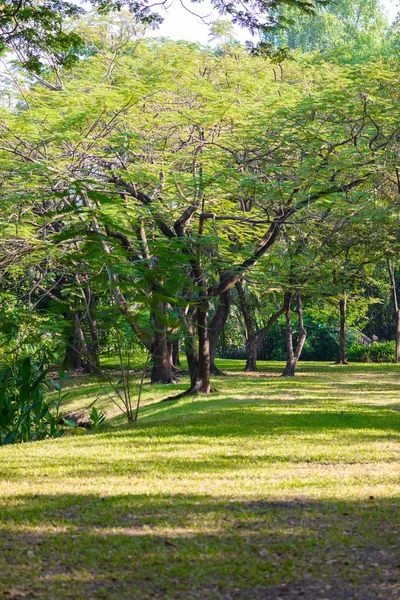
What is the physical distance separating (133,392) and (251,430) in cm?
809

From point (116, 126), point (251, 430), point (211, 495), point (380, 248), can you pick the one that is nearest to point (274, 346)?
point (380, 248)

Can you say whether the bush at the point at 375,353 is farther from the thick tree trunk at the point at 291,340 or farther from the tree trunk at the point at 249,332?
the thick tree trunk at the point at 291,340

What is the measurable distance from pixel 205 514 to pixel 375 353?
28.3 m

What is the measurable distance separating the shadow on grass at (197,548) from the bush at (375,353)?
Answer: 27260mm


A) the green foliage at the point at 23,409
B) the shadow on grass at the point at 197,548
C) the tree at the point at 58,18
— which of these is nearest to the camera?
the shadow on grass at the point at 197,548

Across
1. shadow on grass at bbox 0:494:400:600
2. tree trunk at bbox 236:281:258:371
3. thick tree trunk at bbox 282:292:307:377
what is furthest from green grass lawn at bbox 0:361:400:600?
tree trunk at bbox 236:281:258:371

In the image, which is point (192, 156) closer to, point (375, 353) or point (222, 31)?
point (222, 31)

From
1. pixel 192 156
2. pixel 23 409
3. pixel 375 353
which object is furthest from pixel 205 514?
pixel 375 353

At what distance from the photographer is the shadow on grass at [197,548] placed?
3826 millimetres

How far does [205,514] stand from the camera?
17.0 ft

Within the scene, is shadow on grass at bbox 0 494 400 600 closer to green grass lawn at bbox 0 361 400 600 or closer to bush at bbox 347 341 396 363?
green grass lawn at bbox 0 361 400 600

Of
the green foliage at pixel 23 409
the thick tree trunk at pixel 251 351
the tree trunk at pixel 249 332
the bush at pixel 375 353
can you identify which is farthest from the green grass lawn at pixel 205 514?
the bush at pixel 375 353

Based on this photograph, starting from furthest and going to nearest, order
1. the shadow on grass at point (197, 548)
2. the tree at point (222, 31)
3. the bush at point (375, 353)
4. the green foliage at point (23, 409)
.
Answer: the bush at point (375, 353) → the tree at point (222, 31) → the green foliage at point (23, 409) → the shadow on grass at point (197, 548)

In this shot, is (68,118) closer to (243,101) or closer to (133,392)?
(243,101)
